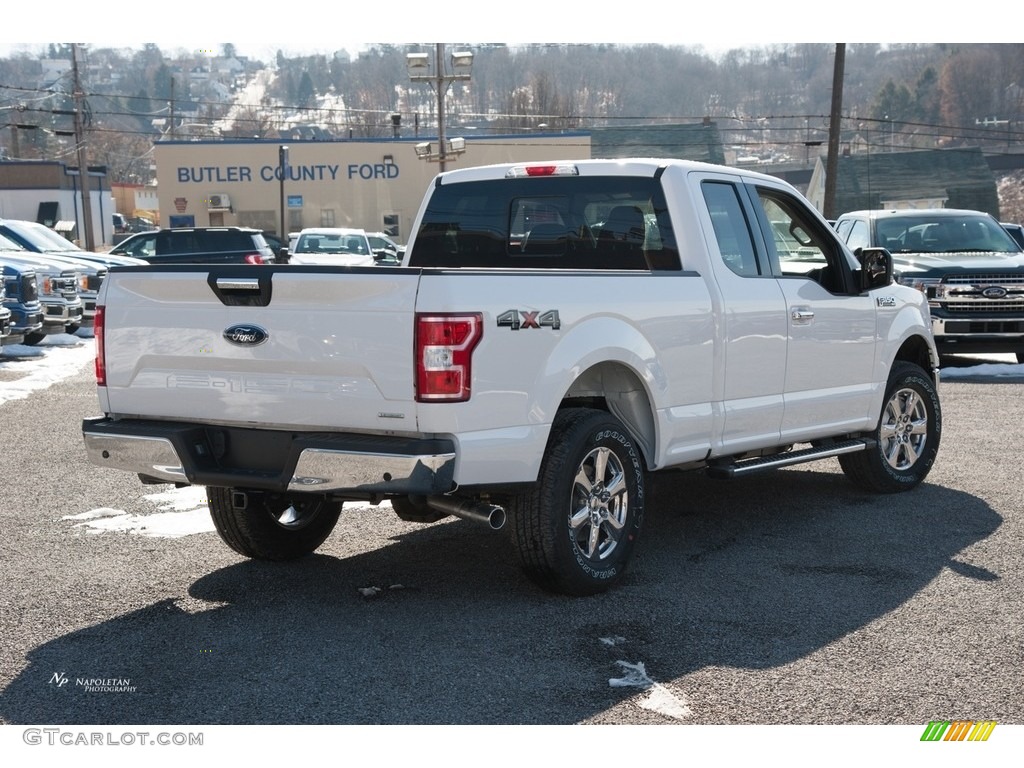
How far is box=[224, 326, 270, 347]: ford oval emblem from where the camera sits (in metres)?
5.44

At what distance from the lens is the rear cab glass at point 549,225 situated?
689 centimetres

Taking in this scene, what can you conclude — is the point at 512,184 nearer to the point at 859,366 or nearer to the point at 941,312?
the point at 859,366

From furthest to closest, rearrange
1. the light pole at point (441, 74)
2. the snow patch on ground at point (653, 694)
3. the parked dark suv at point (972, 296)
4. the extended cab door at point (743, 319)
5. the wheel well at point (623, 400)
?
the light pole at point (441, 74)
the parked dark suv at point (972, 296)
the extended cab door at point (743, 319)
the wheel well at point (623, 400)
the snow patch on ground at point (653, 694)

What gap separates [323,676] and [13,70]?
74.6 m

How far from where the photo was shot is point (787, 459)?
284 inches

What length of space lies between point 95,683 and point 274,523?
1938 millimetres

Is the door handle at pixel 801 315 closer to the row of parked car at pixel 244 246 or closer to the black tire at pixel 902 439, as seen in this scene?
the black tire at pixel 902 439

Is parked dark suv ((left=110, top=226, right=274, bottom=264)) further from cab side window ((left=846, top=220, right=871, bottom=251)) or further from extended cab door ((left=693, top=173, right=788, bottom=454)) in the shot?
extended cab door ((left=693, top=173, right=788, bottom=454))

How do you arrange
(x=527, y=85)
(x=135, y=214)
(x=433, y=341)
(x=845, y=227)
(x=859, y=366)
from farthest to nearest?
(x=135, y=214), (x=527, y=85), (x=845, y=227), (x=859, y=366), (x=433, y=341)

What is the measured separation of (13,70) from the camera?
2820 inches

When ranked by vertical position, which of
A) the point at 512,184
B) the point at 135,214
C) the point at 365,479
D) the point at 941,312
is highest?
the point at 512,184

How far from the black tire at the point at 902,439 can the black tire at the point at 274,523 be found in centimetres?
355

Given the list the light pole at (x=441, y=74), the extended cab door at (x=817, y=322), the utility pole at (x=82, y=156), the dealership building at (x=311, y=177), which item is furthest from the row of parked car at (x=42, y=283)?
the dealership building at (x=311, y=177)

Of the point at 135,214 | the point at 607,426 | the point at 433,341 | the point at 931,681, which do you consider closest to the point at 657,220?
the point at 607,426
